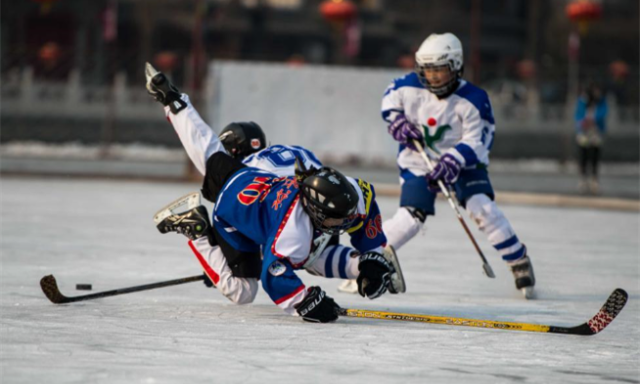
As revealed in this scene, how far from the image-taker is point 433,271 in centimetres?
809

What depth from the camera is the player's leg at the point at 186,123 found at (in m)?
6.27

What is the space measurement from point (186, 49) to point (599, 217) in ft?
91.2

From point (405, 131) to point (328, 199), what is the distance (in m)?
2.25

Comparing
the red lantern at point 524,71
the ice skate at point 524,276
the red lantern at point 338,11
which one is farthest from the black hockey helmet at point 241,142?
the red lantern at point 524,71

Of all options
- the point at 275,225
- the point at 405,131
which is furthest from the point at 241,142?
the point at 405,131

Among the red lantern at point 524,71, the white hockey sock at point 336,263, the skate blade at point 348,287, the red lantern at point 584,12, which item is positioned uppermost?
the red lantern at point 584,12

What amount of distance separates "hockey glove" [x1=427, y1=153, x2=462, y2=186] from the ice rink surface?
66cm

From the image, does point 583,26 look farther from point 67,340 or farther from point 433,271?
point 67,340

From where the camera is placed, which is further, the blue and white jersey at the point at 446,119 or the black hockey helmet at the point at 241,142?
the blue and white jersey at the point at 446,119

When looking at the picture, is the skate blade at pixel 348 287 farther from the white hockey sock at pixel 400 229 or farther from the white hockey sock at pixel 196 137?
the white hockey sock at pixel 196 137

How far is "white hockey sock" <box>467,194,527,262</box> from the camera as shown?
23.7 feet

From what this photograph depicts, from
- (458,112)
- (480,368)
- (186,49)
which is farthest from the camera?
(186,49)

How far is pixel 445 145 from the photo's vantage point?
295 inches

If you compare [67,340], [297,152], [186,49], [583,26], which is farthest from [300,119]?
[186,49]
